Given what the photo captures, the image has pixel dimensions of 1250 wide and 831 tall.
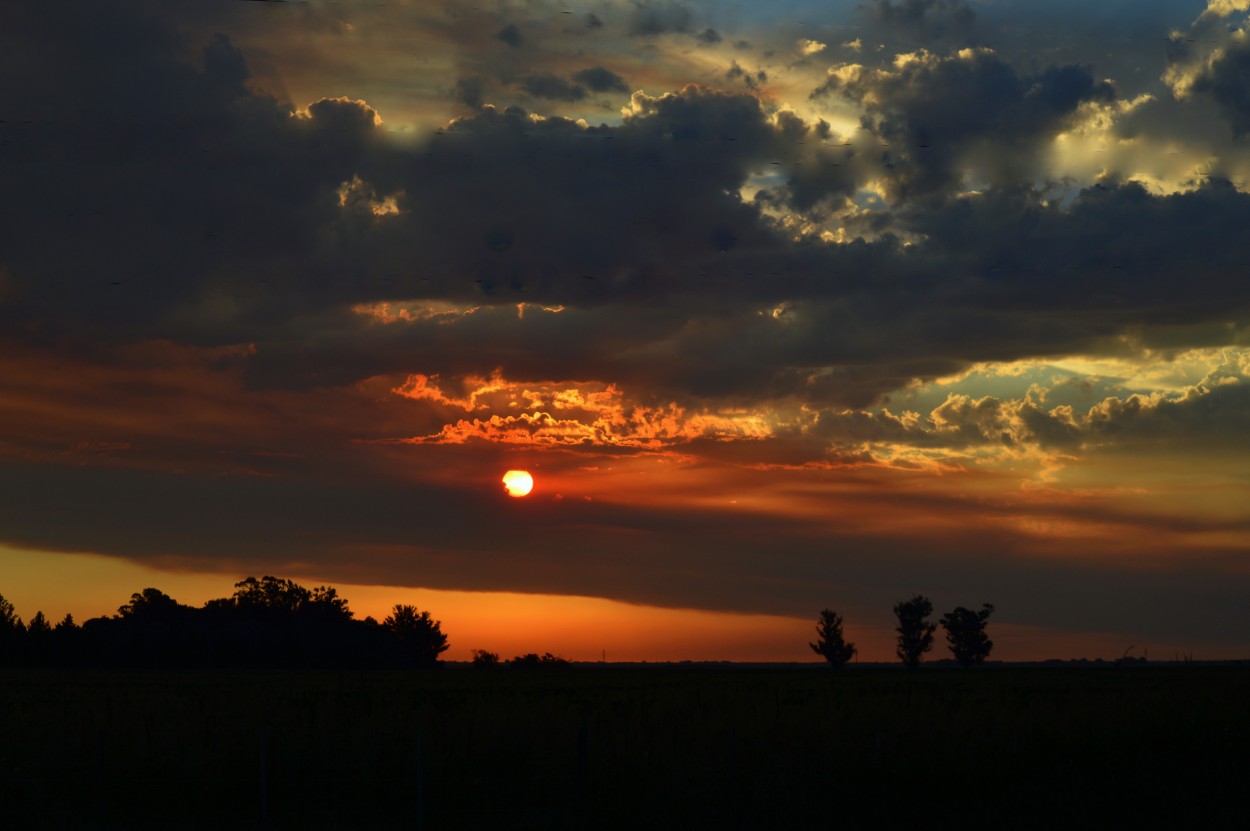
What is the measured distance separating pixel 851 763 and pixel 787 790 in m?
5.27

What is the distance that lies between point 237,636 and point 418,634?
118 ft

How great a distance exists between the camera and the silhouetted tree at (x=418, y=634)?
163 meters

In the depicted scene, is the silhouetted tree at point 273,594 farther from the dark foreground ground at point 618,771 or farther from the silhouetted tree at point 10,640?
the dark foreground ground at point 618,771

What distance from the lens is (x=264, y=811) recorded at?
21.7 m

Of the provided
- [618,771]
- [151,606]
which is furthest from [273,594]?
[618,771]

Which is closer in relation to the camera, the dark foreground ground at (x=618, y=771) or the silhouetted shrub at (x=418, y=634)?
the dark foreground ground at (x=618, y=771)

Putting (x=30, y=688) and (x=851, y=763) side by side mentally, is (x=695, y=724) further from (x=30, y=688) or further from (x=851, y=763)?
(x=30, y=688)

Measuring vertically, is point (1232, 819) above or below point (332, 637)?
below

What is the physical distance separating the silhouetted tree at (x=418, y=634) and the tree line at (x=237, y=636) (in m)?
0.14

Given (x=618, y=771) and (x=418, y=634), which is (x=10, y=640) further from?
(x=618, y=771)

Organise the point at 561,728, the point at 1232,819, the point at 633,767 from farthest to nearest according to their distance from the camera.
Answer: the point at 561,728
the point at 633,767
the point at 1232,819

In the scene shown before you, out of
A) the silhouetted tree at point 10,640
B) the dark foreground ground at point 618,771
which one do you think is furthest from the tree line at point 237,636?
the dark foreground ground at point 618,771

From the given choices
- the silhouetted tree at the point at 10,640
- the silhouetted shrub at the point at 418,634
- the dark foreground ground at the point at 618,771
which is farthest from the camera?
the silhouetted shrub at the point at 418,634

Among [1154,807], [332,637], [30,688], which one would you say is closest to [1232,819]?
[1154,807]
